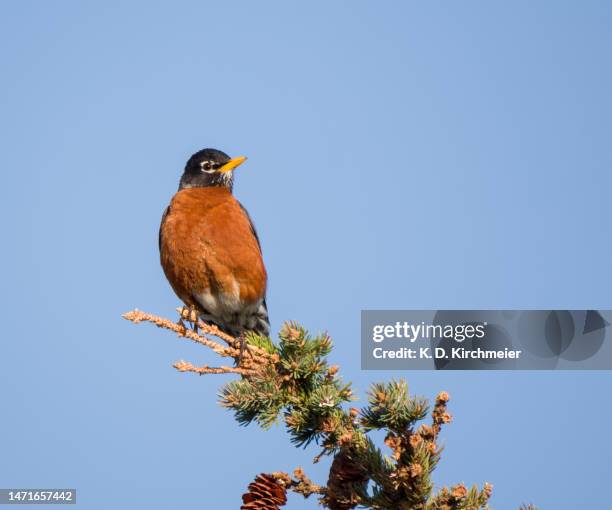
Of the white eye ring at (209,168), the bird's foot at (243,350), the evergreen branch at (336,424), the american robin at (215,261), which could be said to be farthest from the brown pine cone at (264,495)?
the white eye ring at (209,168)

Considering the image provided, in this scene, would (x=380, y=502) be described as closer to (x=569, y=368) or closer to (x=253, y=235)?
(x=253, y=235)

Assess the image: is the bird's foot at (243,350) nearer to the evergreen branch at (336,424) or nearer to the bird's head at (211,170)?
the evergreen branch at (336,424)

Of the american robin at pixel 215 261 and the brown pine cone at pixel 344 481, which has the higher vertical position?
the american robin at pixel 215 261

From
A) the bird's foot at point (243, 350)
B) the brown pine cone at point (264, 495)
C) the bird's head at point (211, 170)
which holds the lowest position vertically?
the brown pine cone at point (264, 495)

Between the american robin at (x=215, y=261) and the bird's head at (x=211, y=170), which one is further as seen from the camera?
the bird's head at (x=211, y=170)

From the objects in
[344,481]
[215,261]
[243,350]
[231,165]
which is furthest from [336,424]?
[231,165]

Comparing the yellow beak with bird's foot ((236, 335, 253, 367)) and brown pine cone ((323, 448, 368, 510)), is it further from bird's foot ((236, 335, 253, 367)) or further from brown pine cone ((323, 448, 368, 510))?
brown pine cone ((323, 448, 368, 510))

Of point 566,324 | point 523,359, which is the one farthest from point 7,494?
point 566,324
